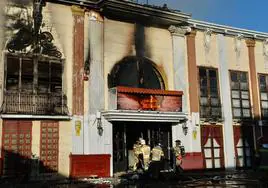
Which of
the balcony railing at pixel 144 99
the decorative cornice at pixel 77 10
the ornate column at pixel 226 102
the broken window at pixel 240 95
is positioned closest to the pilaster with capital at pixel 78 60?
the decorative cornice at pixel 77 10

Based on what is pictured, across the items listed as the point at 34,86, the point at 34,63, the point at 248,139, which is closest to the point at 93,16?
the point at 34,63

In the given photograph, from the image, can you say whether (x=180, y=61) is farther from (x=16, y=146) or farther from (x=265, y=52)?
(x=16, y=146)

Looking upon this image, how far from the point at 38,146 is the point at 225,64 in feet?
44.0

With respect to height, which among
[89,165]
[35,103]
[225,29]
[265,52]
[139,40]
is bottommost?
[89,165]

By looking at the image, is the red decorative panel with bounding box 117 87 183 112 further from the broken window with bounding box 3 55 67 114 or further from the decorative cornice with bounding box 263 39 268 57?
the decorative cornice with bounding box 263 39 268 57

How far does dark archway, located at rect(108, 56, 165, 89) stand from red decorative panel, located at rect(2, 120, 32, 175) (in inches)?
205

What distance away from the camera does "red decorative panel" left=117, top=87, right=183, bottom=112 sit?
20172 mm

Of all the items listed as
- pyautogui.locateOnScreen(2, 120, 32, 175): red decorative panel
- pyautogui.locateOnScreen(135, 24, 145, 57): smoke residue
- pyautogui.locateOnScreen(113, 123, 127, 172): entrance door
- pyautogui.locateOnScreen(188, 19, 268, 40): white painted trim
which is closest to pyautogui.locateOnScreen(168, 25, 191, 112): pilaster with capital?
pyautogui.locateOnScreen(188, 19, 268, 40): white painted trim

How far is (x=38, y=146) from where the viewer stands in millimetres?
18266

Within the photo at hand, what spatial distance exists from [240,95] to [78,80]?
37.7 ft

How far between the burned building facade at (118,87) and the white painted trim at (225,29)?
0.08 metres

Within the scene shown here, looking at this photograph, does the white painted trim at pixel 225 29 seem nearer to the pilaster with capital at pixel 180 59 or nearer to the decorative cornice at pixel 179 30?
the decorative cornice at pixel 179 30

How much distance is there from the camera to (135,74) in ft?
72.5

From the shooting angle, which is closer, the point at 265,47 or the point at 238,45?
the point at 238,45
